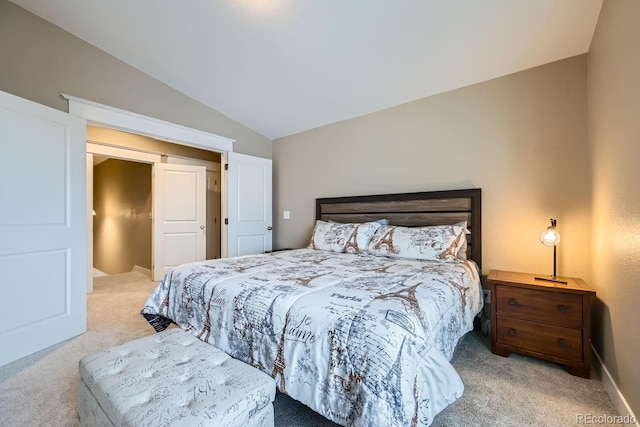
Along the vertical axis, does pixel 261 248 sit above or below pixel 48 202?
below

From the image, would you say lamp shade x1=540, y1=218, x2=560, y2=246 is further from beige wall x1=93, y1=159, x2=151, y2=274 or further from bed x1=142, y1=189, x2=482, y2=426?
beige wall x1=93, y1=159, x2=151, y2=274

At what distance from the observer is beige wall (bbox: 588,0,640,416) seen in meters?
1.33

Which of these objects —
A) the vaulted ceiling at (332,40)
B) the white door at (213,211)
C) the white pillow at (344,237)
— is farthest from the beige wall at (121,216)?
the white pillow at (344,237)

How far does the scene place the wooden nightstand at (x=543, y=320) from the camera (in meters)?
1.80

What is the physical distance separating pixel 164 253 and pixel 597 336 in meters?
5.15

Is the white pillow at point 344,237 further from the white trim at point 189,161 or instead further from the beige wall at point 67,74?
the white trim at point 189,161

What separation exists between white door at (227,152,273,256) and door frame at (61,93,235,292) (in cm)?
11

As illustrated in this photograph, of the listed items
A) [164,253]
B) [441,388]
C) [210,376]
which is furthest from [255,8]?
[164,253]

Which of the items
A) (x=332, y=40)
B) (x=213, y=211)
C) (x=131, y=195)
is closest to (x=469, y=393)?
(x=332, y=40)

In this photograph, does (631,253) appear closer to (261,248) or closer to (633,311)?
(633,311)

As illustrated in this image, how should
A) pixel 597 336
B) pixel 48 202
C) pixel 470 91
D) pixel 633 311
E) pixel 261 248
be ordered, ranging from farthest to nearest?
pixel 261 248 < pixel 470 91 < pixel 48 202 < pixel 597 336 < pixel 633 311

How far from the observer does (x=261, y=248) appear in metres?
4.20

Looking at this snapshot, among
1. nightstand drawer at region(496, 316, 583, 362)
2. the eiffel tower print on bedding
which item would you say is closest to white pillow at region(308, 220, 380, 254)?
the eiffel tower print on bedding

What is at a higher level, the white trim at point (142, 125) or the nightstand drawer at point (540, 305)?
the white trim at point (142, 125)
